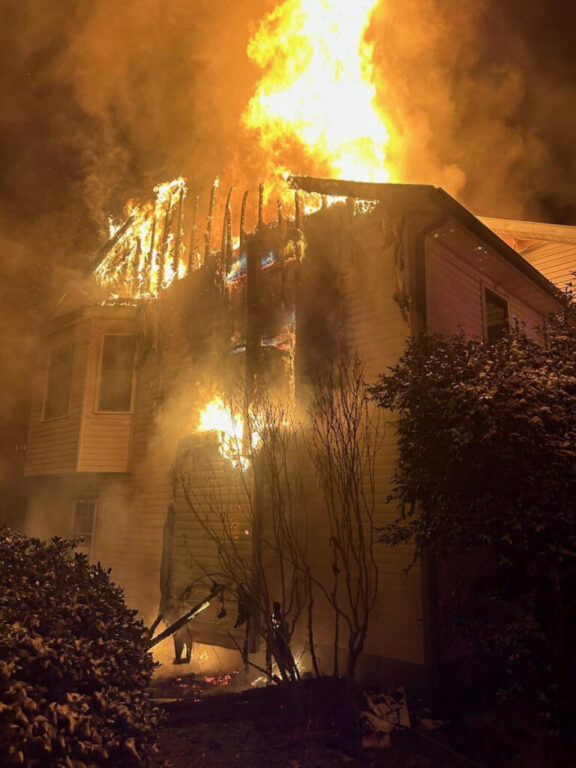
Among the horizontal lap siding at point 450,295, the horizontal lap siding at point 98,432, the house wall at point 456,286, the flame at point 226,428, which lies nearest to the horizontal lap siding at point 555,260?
the house wall at point 456,286

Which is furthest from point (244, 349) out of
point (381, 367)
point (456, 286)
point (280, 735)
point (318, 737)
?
point (318, 737)

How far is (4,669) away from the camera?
12.5ft

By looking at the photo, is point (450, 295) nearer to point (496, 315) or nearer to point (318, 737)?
point (496, 315)

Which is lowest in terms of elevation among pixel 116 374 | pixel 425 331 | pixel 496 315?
pixel 425 331

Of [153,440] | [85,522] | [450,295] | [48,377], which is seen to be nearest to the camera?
[450,295]

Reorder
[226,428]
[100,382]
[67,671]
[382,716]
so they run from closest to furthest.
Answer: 1. [67,671]
2. [382,716]
3. [226,428]
4. [100,382]

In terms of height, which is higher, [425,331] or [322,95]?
[322,95]

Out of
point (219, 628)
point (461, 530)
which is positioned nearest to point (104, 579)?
point (461, 530)

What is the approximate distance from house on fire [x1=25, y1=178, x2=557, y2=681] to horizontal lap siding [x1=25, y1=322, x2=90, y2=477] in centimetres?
6

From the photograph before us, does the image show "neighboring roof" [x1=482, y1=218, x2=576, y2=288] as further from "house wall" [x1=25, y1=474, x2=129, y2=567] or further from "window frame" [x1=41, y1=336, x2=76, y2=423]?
"house wall" [x1=25, y1=474, x2=129, y2=567]

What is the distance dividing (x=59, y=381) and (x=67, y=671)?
11.7 meters

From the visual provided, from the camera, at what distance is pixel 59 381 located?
48.5 feet

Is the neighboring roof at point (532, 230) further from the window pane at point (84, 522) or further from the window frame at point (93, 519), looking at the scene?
the window pane at point (84, 522)

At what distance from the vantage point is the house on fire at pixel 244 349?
28.7 feet
